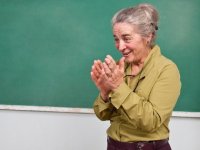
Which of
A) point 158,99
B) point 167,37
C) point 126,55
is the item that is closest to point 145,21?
point 126,55

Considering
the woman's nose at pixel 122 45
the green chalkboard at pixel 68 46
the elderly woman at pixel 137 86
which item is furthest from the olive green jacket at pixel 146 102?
the green chalkboard at pixel 68 46

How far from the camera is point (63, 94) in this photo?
7.06 feet

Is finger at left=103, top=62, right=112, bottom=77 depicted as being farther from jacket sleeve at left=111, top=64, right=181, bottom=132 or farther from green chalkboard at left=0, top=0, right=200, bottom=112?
green chalkboard at left=0, top=0, right=200, bottom=112

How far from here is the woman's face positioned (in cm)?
126

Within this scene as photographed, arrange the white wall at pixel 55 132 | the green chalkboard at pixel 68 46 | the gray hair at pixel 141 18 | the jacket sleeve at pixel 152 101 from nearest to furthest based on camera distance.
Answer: the jacket sleeve at pixel 152 101 < the gray hair at pixel 141 18 < the green chalkboard at pixel 68 46 < the white wall at pixel 55 132

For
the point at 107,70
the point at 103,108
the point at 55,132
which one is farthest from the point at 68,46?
the point at 107,70

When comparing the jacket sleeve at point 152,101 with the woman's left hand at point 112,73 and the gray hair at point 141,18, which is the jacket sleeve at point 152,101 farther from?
the gray hair at point 141,18

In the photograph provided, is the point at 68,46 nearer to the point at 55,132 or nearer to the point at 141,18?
the point at 55,132

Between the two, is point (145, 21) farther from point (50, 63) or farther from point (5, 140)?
point (5, 140)

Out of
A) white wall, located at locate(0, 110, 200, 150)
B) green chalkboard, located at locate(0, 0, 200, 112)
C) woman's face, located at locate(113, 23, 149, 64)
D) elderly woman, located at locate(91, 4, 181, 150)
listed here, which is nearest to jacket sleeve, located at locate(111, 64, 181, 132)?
elderly woman, located at locate(91, 4, 181, 150)

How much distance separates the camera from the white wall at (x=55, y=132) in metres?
2.15

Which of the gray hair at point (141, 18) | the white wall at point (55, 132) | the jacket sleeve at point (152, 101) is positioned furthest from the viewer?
the white wall at point (55, 132)

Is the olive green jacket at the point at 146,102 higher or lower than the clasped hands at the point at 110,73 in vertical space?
lower

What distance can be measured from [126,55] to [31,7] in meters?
1.08
